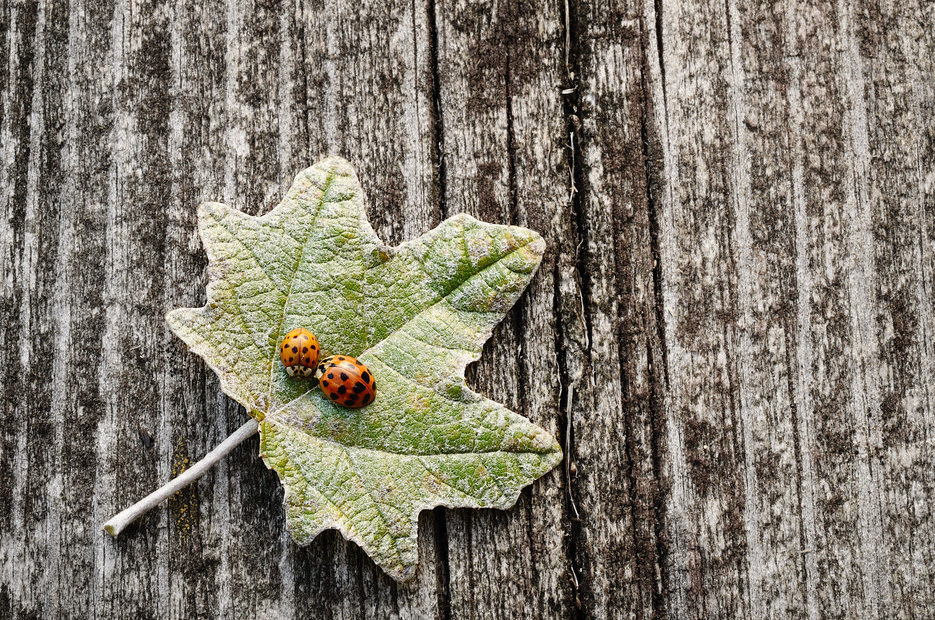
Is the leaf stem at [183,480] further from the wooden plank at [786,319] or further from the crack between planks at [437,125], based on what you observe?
the wooden plank at [786,319]

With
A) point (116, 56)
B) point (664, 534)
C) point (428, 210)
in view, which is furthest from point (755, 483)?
point (116, 56)

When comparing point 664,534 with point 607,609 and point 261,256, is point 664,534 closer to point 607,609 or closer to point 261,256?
point 607,609

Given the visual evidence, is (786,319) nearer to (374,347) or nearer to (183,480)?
(374,347)

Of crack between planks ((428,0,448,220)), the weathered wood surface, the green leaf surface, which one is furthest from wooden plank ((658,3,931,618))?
crack between planks ((428,0,448,220))

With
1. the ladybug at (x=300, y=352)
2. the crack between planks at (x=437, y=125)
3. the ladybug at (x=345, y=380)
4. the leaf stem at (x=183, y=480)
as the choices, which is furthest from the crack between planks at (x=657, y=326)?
the leaf stem at (x=183, y=480)

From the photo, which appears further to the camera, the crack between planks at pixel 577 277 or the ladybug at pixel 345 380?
the crack between planks at pixel 577 277

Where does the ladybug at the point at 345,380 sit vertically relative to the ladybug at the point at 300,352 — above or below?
below

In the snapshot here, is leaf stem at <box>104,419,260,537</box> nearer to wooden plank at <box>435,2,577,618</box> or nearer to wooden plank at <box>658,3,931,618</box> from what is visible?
wooden plank at <box>435,2,577,618</box>
